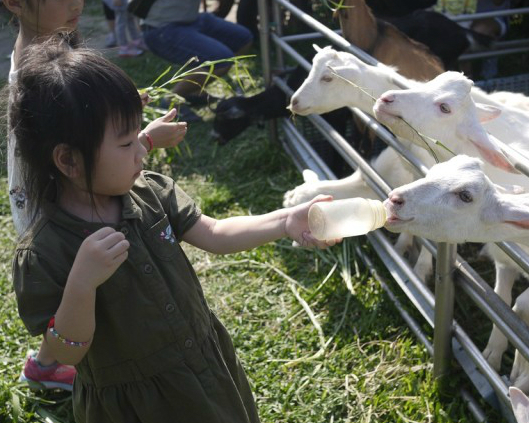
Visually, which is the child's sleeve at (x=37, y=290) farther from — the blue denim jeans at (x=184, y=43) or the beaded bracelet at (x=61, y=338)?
the blue denim jeans at (x=184, y=43)

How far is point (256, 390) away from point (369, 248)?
1.18m

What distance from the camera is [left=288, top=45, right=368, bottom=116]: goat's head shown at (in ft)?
10.9

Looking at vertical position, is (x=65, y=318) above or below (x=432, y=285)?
above

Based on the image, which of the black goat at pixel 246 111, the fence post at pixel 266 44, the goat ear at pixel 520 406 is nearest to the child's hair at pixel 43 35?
the goat ear at pixel 520 406

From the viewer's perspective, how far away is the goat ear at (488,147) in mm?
2322

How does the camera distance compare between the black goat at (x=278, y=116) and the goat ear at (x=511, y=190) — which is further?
the black goat at (x=278, y=116)

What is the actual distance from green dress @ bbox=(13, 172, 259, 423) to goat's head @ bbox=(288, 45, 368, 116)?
1620 mm

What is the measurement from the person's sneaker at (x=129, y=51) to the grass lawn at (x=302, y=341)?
3814mm

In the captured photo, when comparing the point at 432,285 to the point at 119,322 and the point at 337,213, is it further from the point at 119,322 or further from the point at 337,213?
the point at 119,322

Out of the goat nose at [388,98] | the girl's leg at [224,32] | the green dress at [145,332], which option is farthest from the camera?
the girl's leg at [224,32]

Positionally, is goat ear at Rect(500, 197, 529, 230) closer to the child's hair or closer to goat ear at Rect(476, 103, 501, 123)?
goat ear at Rect(476, 103, 501, 123)

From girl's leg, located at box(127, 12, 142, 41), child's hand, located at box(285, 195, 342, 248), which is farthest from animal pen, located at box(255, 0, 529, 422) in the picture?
girl's leg, located at box(127, 12, 142, 41)

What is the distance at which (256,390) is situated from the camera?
2.99 meters


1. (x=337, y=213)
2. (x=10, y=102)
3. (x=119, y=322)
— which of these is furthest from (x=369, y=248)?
→ (x=10, y=102)
